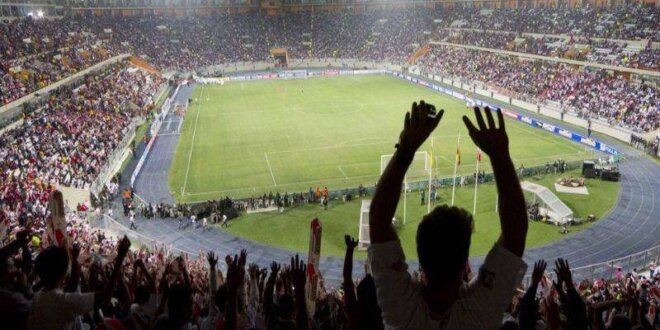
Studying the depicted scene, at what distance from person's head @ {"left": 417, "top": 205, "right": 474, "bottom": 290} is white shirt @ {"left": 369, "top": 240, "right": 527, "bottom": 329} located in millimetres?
109

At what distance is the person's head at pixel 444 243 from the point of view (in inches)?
105

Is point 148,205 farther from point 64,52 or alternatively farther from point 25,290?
point 64,52

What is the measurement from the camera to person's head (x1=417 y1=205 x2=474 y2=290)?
2.66m

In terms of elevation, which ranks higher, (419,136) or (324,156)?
(419,136)

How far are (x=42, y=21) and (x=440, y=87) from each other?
4560 cm

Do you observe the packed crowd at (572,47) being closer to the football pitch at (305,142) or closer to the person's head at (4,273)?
the football pitch at (305,142)

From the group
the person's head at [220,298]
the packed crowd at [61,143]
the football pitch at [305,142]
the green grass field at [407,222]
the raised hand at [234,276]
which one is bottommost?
the green grass field at [407,222]

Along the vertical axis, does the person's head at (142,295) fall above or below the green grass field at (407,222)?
above

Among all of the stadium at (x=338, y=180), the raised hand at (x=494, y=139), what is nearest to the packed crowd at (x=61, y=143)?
the stadium at (x=338, y=180)

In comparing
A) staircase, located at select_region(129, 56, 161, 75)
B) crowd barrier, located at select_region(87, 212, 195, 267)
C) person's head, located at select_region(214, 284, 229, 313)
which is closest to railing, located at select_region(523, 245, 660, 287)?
crowd barrier, located at select_region(87, 212, 195, 267)

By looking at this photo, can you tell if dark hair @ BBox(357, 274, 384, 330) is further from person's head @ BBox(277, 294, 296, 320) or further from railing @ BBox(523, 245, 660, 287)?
railing @ BBox(523, 245, 660, 287)

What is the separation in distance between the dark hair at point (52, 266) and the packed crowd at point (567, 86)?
4331 centimetres

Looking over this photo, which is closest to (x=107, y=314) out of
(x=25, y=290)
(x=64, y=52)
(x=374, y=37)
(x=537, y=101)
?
(x=25, y=290)

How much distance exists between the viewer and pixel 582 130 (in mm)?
43500
